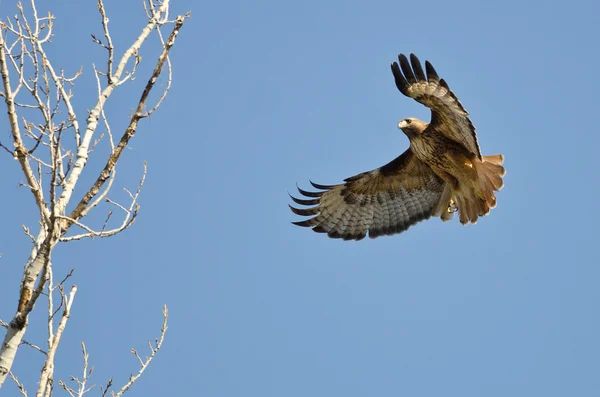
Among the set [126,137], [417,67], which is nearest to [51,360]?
[126,137]

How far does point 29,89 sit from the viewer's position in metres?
4.54

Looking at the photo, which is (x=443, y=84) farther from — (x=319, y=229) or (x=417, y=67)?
(x=319, y=229)

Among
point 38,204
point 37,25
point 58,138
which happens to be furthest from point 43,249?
point 37,25

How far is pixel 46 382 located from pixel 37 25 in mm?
2056

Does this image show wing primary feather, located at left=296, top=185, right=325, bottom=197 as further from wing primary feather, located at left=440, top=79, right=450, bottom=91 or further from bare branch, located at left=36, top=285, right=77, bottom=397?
bare branch, located at left=36, top=285, right=77, bottom=397

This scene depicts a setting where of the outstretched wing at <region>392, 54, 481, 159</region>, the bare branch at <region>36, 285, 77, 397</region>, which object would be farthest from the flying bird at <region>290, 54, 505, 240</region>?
the bare branch at <region>36, 285, 77, 397</region>

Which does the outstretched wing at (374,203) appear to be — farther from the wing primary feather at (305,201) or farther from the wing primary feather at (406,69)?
the wing primary feather at (406,69)

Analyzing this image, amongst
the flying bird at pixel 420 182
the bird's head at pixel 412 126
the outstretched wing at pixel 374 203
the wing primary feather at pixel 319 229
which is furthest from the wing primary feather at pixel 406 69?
the wing primary feather at pixel 319 229

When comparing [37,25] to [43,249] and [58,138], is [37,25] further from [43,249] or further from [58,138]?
[43,249]

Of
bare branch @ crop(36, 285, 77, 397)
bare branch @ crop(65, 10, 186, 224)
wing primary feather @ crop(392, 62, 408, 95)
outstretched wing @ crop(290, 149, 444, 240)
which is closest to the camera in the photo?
bare branch @ crop(36, 285, 77, 397)

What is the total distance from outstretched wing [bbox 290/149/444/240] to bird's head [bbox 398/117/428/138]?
123 centimetres

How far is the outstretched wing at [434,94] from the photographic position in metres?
7.98

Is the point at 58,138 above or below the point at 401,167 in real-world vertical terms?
below

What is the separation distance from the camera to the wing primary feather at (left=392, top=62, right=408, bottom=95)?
812 centimetres
